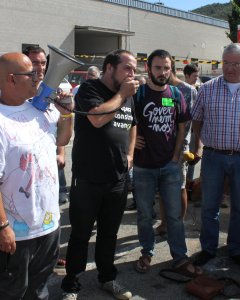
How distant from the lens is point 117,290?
3.64 m

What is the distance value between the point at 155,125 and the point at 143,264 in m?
1.32

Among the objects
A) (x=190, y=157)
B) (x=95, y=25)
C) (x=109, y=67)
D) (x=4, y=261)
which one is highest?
(x=95, y=25)

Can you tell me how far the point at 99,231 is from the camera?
3633mm

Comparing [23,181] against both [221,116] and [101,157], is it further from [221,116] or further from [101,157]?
[221,116]

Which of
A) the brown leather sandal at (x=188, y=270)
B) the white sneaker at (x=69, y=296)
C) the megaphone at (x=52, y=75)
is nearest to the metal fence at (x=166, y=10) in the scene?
the brown leather sandal at (x=188, y=270)

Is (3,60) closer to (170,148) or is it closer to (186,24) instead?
(170,148)

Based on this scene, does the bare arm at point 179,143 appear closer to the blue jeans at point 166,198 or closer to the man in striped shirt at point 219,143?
the blue jeans at point 166,198

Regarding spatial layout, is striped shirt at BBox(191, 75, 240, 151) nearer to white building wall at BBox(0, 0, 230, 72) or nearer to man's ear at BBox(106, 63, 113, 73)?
man's ear at BBox(106, 63, 113, 73)

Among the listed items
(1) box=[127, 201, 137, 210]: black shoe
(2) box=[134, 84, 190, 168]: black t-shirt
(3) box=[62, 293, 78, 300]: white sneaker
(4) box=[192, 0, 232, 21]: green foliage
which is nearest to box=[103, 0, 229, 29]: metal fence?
(1) box=[127, 201, 137, 210]: black shoe

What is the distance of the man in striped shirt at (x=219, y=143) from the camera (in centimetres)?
412

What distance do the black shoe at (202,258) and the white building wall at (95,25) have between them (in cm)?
2266

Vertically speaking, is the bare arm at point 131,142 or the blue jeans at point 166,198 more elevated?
the bare arm at point 131,142

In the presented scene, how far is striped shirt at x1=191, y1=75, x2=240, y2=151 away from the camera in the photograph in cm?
411

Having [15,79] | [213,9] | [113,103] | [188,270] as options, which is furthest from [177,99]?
[213,9]
